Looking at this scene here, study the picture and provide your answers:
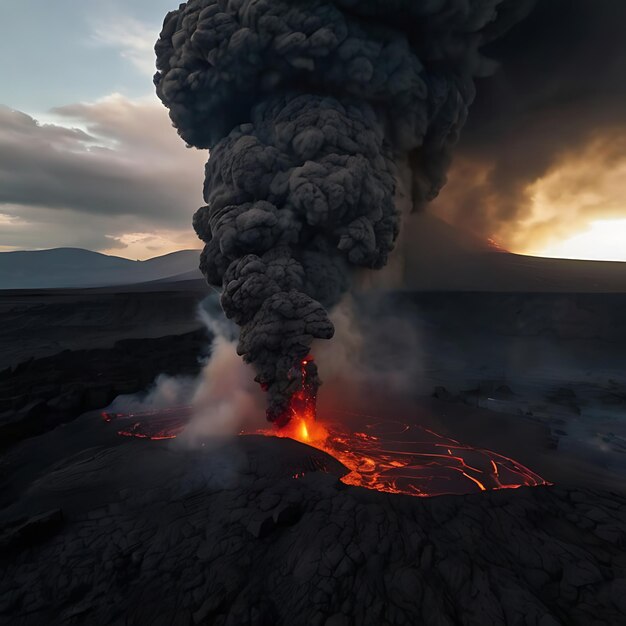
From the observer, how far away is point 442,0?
58.2ft

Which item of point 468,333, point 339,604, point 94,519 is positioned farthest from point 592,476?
point 468,333

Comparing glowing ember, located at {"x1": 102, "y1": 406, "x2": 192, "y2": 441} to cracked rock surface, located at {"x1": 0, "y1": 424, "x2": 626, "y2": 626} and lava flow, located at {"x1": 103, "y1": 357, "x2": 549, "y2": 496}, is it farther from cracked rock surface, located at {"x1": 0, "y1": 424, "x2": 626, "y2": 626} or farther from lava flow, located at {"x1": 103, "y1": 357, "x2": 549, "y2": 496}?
cracked rock surface, located at {"x1": 0, "y1": 424, "x2": 626, "y2": 626}

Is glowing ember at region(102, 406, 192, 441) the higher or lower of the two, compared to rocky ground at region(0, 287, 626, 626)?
lower

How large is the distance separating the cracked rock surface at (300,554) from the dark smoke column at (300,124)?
511 cm

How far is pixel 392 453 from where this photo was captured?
495 inches

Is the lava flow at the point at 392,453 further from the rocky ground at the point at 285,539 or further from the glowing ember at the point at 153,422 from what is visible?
the rocky ground at the point at 285,539

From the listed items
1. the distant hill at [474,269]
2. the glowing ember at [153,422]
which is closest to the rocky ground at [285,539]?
the glowing ember at [153,422]

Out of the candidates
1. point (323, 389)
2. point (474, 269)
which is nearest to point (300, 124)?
→ point (323, 389)

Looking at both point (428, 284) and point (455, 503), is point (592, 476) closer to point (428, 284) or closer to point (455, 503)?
point (455, 503)

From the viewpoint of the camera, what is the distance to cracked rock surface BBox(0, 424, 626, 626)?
20.5ft

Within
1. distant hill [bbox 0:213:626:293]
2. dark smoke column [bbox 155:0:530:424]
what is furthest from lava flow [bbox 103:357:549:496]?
distant hill [bbox 0:213:626:293]

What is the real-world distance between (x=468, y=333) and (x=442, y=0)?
2151 cm

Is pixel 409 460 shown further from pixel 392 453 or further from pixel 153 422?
pixel 153 422

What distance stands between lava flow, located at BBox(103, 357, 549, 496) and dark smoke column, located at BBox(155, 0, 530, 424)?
1.35m
